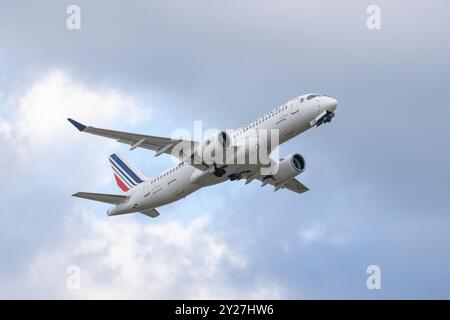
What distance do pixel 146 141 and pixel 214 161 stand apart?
18.5 feet

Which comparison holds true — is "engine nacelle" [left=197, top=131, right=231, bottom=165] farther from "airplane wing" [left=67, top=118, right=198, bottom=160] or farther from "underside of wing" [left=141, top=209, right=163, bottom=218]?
"underside of wing" [left=141, top=209, right=163, bottom=218]

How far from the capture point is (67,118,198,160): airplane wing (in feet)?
220

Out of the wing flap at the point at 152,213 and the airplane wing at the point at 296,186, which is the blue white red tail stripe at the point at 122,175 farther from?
the airplane wing at the point at 296,186

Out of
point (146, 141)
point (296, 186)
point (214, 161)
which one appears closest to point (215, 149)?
point (214, 161)

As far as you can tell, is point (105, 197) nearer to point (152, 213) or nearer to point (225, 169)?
point (152, 213)

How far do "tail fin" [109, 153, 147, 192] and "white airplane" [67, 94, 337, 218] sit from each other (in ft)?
0.32

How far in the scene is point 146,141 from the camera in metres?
69.1

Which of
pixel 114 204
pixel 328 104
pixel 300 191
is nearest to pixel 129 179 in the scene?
pixel 114 204

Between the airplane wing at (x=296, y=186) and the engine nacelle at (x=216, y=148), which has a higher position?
the airplane wing at (x=296, y=186)

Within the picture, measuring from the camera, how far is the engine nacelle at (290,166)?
73.2 metres

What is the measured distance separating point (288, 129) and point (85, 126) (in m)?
14.3

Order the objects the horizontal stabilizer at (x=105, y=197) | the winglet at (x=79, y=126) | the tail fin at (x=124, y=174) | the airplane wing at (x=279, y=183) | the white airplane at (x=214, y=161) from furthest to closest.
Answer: the tail fin at (x=124, y=174) → the horizontal stabilizer at (x=105, y=197) → the airplane wing at (x=279, y=183) → the white airplane at (x=214, y=161) → the winglet at (x=79, y=126)

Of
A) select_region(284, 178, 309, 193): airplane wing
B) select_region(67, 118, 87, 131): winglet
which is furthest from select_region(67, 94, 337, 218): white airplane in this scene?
select_region(284, 178, 309, 193): airplane wing

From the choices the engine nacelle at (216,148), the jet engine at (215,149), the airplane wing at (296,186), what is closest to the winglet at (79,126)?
the jet engine at (215,149)
